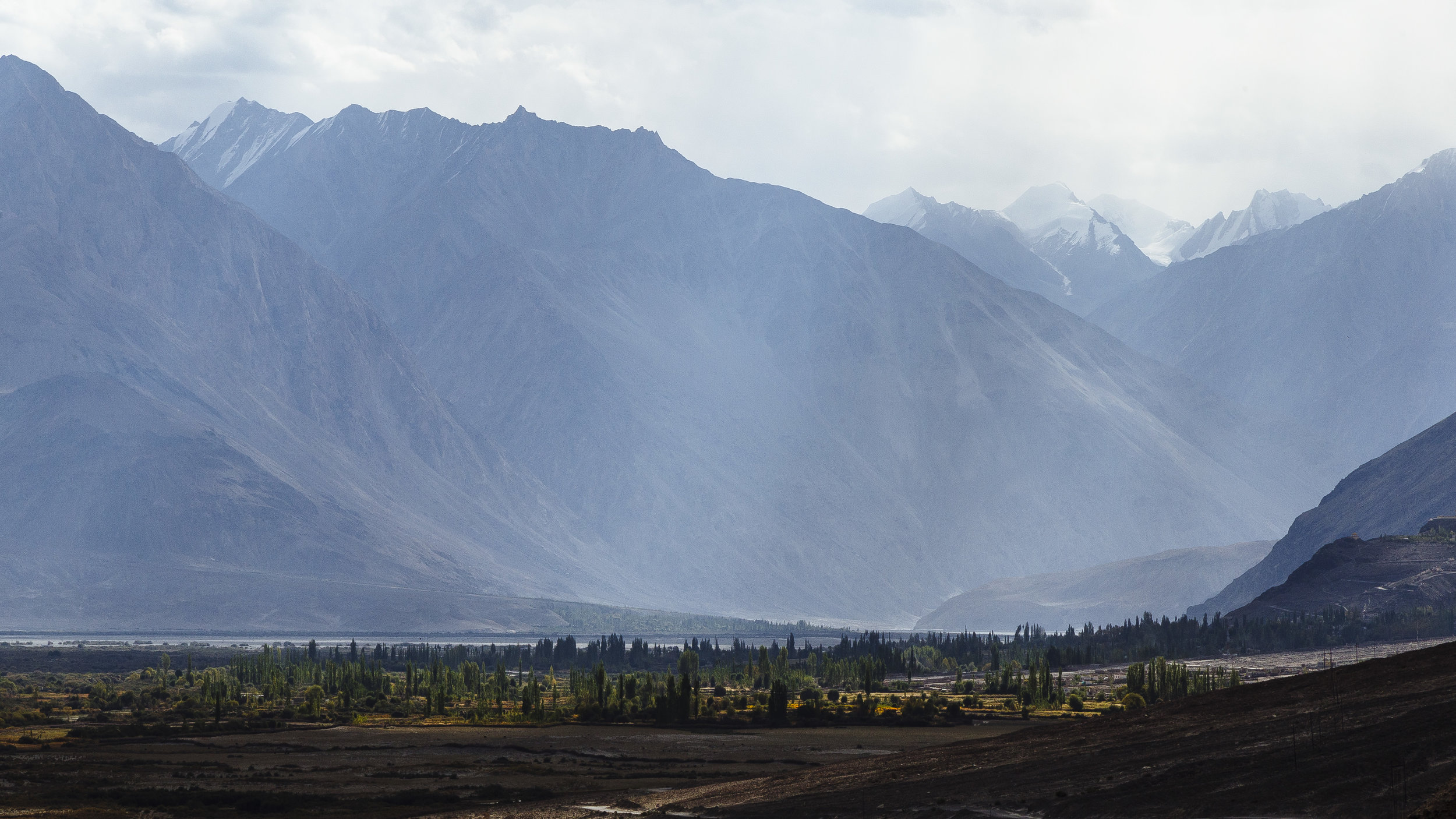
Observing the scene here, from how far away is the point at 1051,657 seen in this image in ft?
637

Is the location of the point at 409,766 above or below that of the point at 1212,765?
below

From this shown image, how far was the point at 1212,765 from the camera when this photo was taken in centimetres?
5238

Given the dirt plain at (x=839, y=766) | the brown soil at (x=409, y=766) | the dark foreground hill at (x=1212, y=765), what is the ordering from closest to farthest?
the dark foreground hill at (x=1212, y=765), the dirt plain at (x=839, y=766), the brown soil at (x=409, y=766)

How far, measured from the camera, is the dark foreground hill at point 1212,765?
154 ft

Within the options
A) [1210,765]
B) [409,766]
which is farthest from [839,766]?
[1210,765]

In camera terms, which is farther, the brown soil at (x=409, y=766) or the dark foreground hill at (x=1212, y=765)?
the brown soil at (x=409, y=766)

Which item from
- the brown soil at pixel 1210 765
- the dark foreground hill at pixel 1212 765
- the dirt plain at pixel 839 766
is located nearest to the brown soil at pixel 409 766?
the dirt plain at pixel 839 766

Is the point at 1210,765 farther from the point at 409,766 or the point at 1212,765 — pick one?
the point at 409,766

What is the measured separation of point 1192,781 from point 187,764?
55592 mm

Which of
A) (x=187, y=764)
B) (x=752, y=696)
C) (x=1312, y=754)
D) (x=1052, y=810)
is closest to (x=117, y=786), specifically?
(x=187, y=764)

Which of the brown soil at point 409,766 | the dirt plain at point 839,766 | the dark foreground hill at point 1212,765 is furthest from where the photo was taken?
the brown soil at point 409,766

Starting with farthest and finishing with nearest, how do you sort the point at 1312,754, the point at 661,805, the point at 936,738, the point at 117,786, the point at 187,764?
the point at 936,738, the point at 187,764, the point at 117,786, the point at 661,805, the point at 1312,754

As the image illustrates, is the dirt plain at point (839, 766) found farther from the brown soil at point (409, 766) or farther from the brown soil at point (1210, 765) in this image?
the brown soil at point (409, 766)

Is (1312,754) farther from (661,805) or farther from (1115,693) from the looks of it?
(1115,693)
